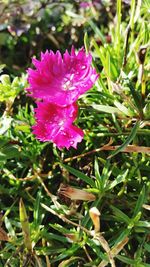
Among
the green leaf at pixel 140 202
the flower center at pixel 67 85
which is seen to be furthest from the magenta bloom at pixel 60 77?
the green leaf at pixel 140 202

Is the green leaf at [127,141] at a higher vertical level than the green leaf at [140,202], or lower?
higher

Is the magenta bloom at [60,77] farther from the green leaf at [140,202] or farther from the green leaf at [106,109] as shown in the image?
the green leaf at [140,202]

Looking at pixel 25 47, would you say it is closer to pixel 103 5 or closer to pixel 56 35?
pixel 56 35

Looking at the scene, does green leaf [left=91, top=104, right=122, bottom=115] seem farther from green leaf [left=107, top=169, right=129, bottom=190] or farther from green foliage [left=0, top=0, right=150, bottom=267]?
green leaf [left=107, top=169, right=129, bottom=190]

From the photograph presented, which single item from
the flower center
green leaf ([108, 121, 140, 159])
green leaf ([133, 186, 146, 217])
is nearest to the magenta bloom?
the flower center

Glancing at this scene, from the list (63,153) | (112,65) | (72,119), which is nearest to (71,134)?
(72,119)

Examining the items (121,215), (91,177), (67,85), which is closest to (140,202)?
(121,215)
